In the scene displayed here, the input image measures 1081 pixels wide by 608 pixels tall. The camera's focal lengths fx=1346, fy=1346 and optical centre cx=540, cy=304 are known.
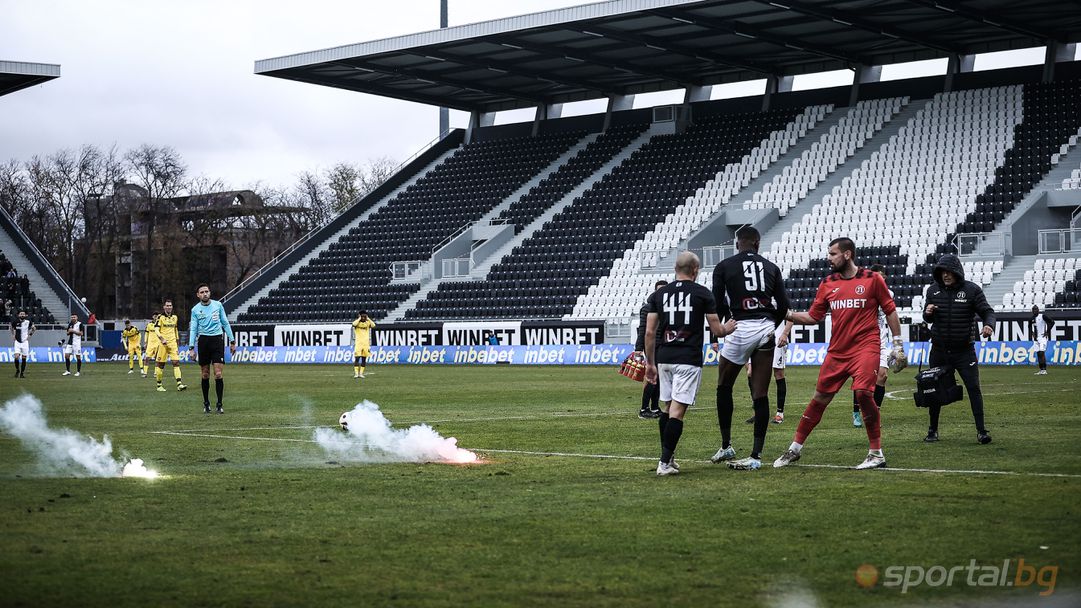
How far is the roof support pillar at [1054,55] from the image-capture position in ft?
170

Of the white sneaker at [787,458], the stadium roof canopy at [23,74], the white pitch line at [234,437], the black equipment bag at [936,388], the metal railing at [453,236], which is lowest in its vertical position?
the white pitch line at [234,437]

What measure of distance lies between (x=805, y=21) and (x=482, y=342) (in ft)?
55.6

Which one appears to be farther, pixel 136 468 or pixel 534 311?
pixel 534 311

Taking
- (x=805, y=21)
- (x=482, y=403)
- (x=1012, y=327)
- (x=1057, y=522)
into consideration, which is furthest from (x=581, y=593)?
(x=805, y=21)

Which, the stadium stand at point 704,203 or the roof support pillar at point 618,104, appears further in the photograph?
the roof support pillar at point 618,104

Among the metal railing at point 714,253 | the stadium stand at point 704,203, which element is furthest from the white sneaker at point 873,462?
the metal railing at point 714,253

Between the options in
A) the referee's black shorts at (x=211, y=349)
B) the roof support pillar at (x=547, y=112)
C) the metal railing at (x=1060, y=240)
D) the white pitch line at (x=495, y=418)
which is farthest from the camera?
the roof support pillar at (x=547, y=112)

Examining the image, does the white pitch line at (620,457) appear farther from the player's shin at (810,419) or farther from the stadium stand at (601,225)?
the stadium stand at (601,225)

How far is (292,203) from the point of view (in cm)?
9644

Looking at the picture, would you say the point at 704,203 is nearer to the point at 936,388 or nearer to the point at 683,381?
the point at 936,388

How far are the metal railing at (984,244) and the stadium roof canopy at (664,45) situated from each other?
7857 mm

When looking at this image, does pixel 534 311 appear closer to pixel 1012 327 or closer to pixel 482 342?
pixel 482 342

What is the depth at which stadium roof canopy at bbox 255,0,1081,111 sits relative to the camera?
4716cm

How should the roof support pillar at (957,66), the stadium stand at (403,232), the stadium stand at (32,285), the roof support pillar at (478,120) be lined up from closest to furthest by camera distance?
the roof support pillar at (957,66) → the stadium stand at (403,232) → the stadium stand at (32,285) → the roof support pillar at (478,120)
